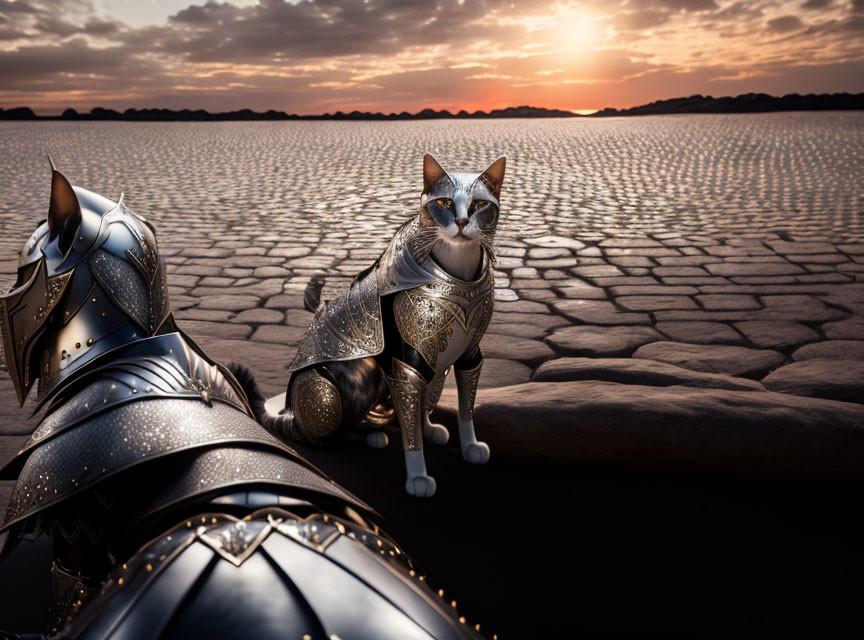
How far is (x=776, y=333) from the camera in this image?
4.34 m

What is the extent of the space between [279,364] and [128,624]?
3176mm

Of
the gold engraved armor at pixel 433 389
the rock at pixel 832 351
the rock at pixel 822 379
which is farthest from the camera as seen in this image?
the rock at pixel 832 351

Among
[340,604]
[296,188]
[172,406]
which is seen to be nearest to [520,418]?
[172,406]

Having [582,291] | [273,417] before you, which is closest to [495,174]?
[273,417]

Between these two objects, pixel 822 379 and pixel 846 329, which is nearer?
pixel 822 379

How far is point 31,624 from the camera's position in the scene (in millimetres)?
1930

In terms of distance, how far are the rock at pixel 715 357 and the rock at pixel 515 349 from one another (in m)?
0.54

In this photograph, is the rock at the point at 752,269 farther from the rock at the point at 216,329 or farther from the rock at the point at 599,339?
the rock at the point at 216,329

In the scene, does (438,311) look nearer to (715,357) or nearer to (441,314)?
(441,314)

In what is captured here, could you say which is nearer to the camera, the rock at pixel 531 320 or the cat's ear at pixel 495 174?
the cat's ear at pixel 495 174

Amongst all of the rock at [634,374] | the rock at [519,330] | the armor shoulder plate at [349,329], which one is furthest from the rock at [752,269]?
the armor shoulder plate at [349,329]

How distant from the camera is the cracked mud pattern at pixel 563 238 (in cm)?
424

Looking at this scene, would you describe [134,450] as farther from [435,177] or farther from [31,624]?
[435,177]

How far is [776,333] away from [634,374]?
1.51 m
